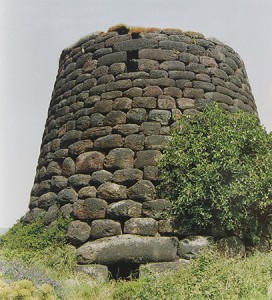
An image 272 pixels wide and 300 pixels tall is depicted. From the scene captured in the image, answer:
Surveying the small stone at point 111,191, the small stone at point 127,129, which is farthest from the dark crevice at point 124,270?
the small stone at point 127,129

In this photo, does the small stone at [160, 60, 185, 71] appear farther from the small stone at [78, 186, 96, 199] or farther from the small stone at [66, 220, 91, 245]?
the small stone at [66, 220, 91, 245]

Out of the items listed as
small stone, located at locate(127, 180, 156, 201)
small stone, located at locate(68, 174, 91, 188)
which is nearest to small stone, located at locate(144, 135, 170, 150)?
small stone, located at locate(127, 180, 156, 201)

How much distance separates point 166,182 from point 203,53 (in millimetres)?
2787

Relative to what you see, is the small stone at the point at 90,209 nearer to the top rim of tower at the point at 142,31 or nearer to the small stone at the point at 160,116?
the small stone at the point at 160,116

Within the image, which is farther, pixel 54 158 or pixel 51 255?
pixel 54 158

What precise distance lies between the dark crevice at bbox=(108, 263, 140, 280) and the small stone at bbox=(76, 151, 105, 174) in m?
1.57

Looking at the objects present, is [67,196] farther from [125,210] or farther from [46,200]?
[125,210]

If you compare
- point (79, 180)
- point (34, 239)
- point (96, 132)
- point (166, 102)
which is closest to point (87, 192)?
point (79, 180)

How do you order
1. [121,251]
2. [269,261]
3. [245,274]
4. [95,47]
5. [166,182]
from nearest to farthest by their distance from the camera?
[245,274]
[269,261]
[121,251]
[166,182]
[95,47]

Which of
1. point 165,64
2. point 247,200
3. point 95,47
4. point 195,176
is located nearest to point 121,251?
point 195,176

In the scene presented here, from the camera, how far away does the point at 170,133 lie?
286 inches

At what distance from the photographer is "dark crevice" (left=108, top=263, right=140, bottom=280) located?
6.62 meters

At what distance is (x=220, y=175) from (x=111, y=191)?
169 cm

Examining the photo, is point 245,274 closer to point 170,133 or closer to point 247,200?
point 247,200
